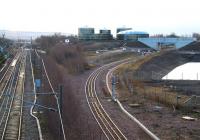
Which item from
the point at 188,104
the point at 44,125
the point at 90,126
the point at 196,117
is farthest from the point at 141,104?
the point at 44,125

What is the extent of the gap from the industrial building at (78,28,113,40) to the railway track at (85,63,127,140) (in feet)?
295

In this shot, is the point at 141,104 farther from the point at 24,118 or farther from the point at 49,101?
the point at 24,118

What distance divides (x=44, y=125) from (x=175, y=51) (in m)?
71.0

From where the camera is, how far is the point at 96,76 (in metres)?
49.5

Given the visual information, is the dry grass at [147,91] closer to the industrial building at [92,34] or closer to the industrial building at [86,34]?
the industrial building at [92,34]

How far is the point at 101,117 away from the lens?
26.0m

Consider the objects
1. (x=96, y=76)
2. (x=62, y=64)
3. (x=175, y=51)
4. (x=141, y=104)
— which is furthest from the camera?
(x=175, y=51)

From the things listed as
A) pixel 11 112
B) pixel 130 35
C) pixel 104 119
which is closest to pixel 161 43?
pixel 130 35

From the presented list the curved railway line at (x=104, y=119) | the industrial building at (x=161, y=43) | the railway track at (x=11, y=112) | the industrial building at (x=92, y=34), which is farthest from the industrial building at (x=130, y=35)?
the railway track at (x=11, y=112)

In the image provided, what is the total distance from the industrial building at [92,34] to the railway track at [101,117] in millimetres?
89887

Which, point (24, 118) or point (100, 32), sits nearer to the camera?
point (24, 118)

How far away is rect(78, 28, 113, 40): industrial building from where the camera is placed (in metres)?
130

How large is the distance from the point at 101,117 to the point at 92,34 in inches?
4278

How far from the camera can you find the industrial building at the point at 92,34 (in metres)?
130
